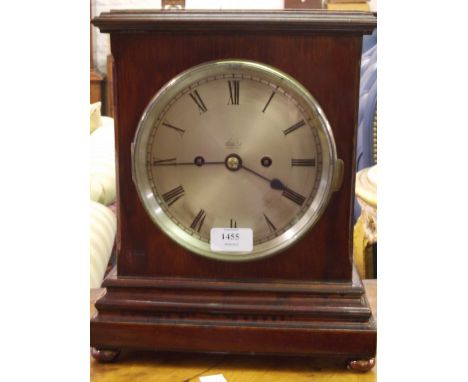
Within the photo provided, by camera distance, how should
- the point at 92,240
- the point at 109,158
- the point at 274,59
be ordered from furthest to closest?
the point at 109,158 < the point at 92,240 < the point at 274,59

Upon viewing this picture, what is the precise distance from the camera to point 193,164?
0.84m

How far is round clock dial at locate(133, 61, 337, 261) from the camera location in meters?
0.82

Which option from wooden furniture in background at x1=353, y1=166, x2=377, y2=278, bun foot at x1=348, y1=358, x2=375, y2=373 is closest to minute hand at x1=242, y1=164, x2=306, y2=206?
bun foot at x1=348, y1=358, x2=375, y2=373

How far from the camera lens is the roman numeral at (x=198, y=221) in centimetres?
85

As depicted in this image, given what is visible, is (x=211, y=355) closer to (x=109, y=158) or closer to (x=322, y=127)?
(x=322, y=127)

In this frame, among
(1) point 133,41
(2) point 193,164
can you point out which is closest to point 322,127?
(2) point 193,164

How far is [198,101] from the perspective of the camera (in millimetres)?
827

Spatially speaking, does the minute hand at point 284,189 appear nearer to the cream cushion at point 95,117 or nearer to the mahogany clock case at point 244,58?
the mahogany clock case at point 244,58

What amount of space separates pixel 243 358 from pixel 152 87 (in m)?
0.42

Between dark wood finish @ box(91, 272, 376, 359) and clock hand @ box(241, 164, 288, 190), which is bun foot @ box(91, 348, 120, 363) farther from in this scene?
clock hand @ box(241, 164, 288, 190)

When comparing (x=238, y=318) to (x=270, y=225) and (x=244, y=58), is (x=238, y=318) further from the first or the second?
(x=244, y=58)

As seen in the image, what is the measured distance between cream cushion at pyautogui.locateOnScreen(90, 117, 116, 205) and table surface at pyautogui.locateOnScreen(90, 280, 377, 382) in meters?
0.66

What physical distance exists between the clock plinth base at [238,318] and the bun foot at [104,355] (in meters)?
0.01

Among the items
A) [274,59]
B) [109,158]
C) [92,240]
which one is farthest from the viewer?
[109,158]
